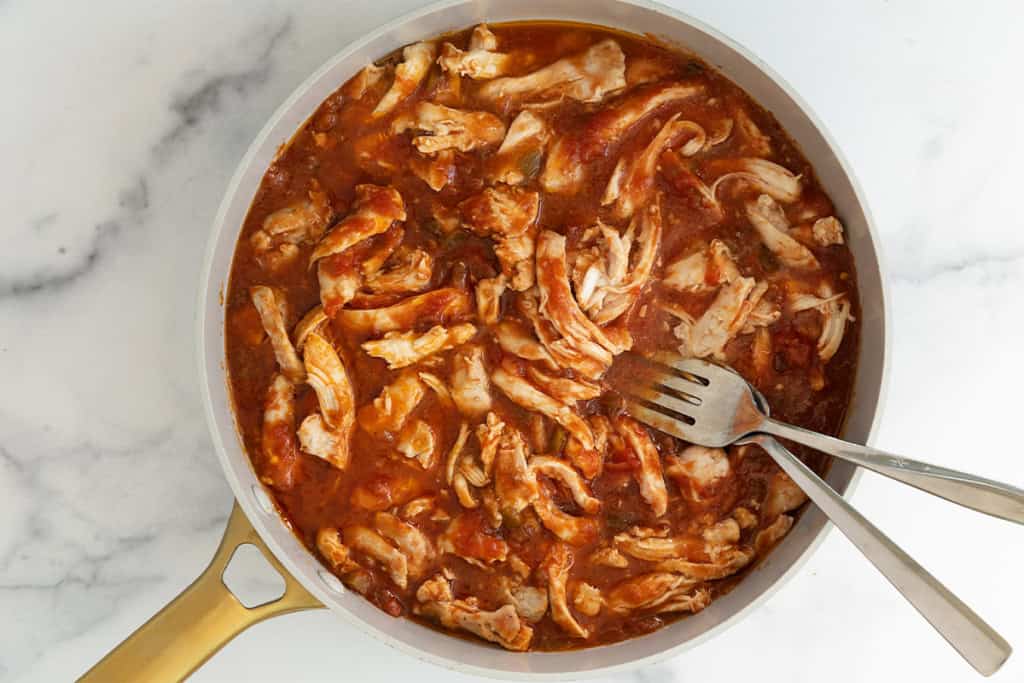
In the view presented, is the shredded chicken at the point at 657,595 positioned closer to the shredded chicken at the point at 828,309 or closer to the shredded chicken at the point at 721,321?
the shredded chicken at the point at 721,321

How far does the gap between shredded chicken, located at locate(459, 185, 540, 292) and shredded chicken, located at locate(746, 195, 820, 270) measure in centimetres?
57

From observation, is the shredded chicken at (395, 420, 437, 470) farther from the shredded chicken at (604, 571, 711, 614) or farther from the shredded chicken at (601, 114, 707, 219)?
the shredded chicken at (601, 114, 707, 219)

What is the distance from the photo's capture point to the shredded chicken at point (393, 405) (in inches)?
99.1

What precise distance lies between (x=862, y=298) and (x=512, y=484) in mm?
1035

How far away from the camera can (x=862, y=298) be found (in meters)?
2.53

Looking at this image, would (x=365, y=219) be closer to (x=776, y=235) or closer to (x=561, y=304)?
(x=561, y=304)

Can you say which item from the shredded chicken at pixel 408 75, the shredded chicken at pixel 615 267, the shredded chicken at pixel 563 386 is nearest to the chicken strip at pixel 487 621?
the shredded chicken at pixel 563 386

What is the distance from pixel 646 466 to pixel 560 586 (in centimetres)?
39

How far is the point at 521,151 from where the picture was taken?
251 cm

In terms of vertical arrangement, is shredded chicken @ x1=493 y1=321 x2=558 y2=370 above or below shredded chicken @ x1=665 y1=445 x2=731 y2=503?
above

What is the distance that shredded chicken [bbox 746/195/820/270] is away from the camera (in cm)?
252

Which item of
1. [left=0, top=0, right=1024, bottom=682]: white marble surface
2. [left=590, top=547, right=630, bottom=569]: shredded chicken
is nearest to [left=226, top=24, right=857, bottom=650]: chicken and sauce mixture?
[left=590, top=547, right=630, bottom=569]: shredded chicken

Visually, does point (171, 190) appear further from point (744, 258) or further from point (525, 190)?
point (744, 258)

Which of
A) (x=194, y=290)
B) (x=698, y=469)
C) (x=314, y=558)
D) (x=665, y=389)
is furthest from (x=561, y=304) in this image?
(x=194, y=290)
